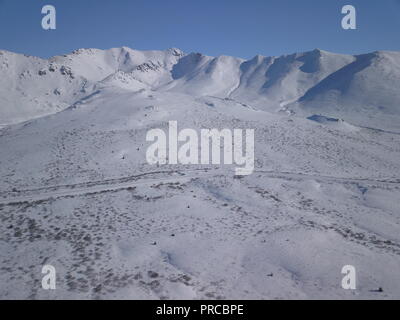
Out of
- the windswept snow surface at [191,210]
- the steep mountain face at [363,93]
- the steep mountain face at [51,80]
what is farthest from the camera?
the steep mountain face at [51,80]

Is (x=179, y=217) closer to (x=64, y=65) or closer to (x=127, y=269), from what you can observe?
(x=127, y=269)

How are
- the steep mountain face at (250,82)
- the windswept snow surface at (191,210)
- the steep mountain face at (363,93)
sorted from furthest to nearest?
the steep mountain face at (250,82), the steep mountain face at (363,93), the windswept snow surface at (191,210)

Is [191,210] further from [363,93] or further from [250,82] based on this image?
[250,82]

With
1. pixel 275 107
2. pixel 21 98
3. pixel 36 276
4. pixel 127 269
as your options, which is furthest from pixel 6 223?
pixel 21 98

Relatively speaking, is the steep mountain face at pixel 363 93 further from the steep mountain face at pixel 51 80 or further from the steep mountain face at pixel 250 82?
the steep mountain face at pixel 51 80

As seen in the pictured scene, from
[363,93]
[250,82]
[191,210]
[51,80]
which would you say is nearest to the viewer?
[191,210]

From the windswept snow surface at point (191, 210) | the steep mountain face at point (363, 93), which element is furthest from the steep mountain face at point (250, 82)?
the windswept snow surface at point (191, 210)

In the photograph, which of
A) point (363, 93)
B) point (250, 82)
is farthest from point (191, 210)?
point (250, 82)
